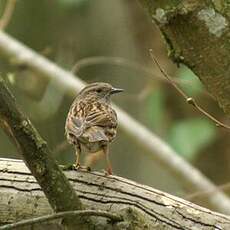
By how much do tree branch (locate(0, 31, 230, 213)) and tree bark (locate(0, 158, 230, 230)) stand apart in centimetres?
263

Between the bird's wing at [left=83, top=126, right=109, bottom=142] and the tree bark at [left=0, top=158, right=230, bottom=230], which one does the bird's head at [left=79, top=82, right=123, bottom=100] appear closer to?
the bird's wing at [left=83, top=126, right=109, bottom=142]

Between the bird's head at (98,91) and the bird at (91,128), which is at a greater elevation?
the bird's head at (98,91)

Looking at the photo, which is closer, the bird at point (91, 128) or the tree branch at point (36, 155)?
the tree branch at point (36, 155)

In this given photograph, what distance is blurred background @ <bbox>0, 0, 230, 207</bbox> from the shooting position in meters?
6.56

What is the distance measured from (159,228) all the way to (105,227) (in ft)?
0.77

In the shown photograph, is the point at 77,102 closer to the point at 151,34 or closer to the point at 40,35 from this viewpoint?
the point at 151,34

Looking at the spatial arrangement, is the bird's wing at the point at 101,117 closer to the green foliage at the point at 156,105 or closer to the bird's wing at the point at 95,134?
the bird's wing at the point at 95,134

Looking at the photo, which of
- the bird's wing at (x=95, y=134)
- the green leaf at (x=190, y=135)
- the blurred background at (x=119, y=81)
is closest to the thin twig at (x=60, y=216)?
the bird's wing at (x=95, y=134)

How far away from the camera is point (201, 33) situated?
3.04 metres

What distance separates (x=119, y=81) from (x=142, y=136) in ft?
10.0

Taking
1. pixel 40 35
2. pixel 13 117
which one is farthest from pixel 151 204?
pixel 40 35

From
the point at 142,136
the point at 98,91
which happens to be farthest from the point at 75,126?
the point at 142,136

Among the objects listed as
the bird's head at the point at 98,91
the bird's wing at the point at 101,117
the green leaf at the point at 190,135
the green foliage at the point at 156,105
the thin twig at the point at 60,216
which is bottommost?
the thin twig at the point at 60,216

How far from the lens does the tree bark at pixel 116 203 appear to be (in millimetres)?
3125
